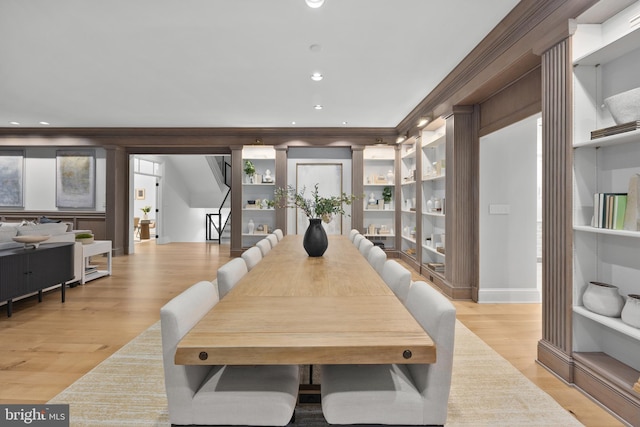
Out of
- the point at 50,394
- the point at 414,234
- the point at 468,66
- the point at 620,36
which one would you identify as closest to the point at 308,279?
the point at 50,394

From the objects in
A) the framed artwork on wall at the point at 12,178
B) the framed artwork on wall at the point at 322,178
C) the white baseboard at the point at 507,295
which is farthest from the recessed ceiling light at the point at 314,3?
the framed artwork on wall at the point at 12,178

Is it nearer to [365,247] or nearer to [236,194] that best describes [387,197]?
[236,194]

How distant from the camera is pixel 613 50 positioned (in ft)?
6.43

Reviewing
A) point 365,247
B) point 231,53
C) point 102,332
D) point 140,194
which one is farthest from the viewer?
point 140,194

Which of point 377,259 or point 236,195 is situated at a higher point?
point 236,195

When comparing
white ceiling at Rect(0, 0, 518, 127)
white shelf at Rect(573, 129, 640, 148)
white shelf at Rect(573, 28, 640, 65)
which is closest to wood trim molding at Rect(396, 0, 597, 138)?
white ceiling at Rect(0, 0, 518, 127)

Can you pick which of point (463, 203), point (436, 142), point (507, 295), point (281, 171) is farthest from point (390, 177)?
point (507, 295)

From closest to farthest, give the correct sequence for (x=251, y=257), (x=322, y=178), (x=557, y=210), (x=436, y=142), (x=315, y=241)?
(x=557, y=210)
(x=251, y=257)
(x=315, y=241)
(x=436, y=142)
(x=322, y=178)

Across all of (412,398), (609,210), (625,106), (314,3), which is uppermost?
(314,3)

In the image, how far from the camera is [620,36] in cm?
185

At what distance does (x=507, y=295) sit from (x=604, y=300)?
2120 millimetres

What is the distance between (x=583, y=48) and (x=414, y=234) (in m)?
4.21

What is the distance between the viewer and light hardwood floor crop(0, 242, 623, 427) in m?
2.11

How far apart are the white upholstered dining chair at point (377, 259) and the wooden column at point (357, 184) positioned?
4.04 m
